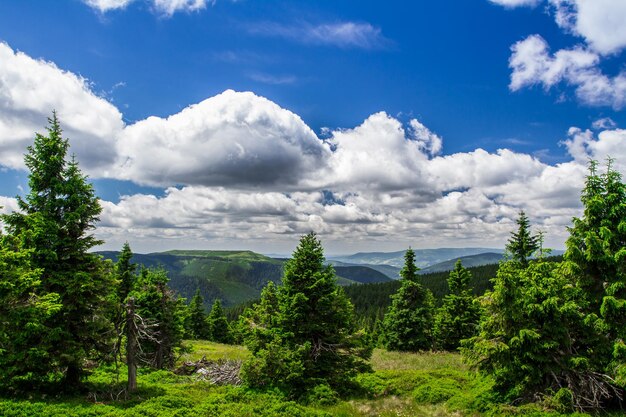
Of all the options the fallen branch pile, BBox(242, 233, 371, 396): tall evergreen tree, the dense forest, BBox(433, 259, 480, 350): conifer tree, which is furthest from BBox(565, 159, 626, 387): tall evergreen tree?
BBox(433, 259, 480, 350): conifer tree

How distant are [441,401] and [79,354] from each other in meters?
17.2

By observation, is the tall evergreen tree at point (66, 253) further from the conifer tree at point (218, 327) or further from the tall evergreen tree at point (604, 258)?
the conifer tree at point (218, 327)

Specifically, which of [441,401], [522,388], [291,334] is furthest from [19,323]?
[522,388]

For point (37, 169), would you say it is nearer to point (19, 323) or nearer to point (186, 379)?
point (19, 323)

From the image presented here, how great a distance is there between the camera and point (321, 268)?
66.1ft

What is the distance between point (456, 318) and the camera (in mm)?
40938

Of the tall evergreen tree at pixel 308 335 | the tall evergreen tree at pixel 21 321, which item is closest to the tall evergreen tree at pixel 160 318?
the tall evergreen tree at pixel 308 335

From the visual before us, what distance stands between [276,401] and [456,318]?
102 ft

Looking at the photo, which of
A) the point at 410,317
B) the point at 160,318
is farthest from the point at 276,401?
the point at 410,317

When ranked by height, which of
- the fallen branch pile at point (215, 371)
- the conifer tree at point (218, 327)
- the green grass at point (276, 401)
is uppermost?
the green grass at point (276, 401)

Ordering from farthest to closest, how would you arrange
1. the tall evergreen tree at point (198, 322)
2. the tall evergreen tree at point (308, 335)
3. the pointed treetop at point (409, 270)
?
the tall evergreen tree at point (198, 322) < the pointed treetop at point (409, 270) < the tall evergreen tree at point (308, 335)

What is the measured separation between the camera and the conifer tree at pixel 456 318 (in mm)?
40594

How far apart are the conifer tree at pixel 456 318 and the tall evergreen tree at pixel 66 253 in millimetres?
36710

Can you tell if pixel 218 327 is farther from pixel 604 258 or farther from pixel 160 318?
pixel 604 258
